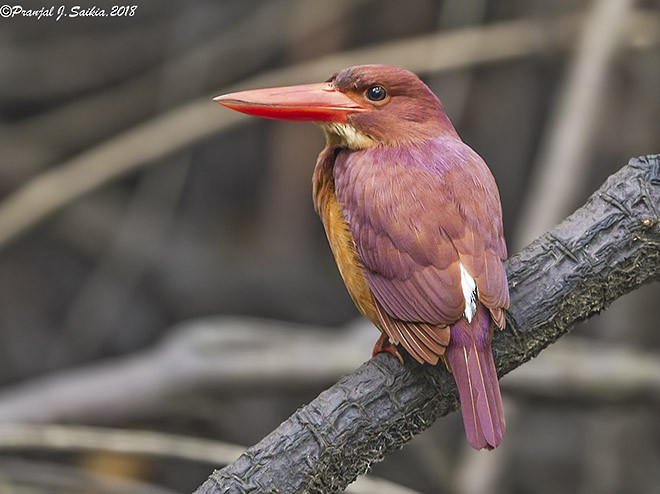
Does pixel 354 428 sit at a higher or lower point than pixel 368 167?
lower

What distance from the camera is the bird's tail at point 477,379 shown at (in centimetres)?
179

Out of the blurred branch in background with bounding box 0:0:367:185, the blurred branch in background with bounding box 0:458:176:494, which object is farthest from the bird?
the blurred branch in background with bounding box 0:0:367:185

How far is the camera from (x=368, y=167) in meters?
2.15

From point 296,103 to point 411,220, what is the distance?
1.36 feet

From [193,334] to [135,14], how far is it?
7.14 feet

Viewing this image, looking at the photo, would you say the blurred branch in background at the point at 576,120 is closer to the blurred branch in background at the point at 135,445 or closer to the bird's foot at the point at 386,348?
the blurred branch in background at the point at 135,445

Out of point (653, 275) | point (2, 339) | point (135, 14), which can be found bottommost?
point (653, 275)

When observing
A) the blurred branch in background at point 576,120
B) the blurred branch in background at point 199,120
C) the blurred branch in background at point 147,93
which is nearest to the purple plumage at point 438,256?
the blurred branch in background at point 576,120

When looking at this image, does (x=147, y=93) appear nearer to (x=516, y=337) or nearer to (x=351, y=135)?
(x=351, y=135)

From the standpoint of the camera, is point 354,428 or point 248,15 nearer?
point 354,428

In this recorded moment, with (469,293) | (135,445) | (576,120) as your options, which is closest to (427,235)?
(469,293)

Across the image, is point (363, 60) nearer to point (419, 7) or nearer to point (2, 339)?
point (419, 7)

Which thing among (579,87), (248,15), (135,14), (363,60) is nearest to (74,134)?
(135,14)

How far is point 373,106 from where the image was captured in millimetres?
2291
